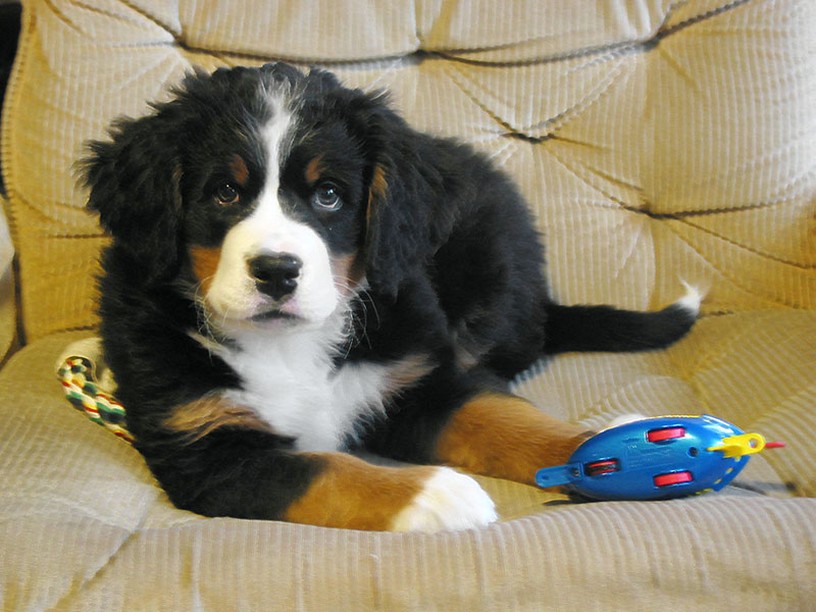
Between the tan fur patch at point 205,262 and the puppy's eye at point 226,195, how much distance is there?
0.09 m

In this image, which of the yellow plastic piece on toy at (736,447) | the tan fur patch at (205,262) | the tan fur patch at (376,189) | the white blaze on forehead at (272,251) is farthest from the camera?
the tan fur patch at (376,189)

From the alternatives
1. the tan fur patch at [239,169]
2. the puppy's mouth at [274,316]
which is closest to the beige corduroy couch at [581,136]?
the puppy's mouth at [274,316]

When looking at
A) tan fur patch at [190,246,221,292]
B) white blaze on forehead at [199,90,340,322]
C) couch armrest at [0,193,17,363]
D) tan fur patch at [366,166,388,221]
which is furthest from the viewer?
couch armrest at [0,193,17,363]

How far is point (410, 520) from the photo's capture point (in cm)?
141

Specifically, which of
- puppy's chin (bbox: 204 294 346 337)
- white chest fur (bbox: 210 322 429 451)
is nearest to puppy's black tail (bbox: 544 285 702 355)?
white chest fur (bbox: 210 322 429 451)

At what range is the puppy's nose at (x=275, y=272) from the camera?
1.45 metres

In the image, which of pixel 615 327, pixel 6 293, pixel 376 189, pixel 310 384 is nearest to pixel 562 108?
pixel 615 327

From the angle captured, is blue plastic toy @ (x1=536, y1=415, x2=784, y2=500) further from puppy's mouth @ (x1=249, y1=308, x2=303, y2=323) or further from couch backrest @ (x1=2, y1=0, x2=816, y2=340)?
couch backrest @ (x1=2, y1=0, x2=816, y2=340)

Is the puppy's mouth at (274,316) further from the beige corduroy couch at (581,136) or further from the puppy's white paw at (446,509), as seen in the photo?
the beige corduroy couch at (581,136)

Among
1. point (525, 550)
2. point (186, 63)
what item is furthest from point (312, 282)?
point (186, 63)

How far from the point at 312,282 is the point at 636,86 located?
57.4 inches

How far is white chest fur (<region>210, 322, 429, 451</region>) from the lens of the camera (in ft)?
5.62

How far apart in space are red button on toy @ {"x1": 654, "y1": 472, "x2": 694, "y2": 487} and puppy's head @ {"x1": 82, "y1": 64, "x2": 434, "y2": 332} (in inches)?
25.2

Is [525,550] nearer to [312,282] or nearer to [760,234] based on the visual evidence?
[312,282]
